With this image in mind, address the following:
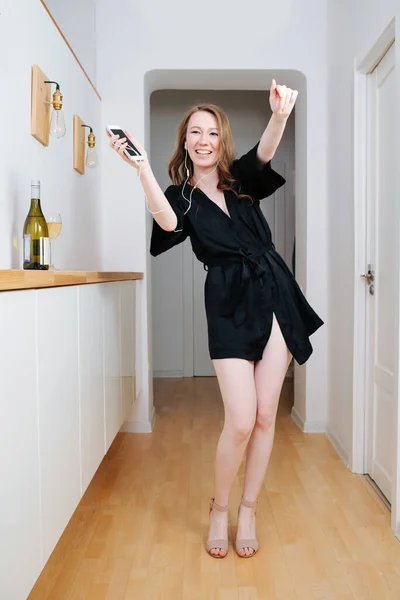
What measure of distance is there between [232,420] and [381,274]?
1.10 m

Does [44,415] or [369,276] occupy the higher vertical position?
[369,276]

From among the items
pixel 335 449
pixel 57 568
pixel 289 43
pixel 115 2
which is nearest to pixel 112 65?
pixel 115 2

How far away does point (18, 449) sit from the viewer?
1161mm

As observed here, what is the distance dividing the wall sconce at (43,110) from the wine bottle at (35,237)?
26cm

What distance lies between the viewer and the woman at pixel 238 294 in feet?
6.54

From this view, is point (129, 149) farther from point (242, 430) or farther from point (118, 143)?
point (242, 430)

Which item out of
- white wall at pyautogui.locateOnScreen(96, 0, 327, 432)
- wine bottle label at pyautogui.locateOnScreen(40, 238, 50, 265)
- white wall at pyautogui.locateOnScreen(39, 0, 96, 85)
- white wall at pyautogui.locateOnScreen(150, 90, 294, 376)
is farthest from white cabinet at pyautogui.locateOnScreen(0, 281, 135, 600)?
white wall at pyautogui.locateOnScreen(150, 90, 294, 376)

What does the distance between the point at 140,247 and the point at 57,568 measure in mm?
2120

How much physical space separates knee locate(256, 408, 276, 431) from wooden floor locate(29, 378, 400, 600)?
422mm

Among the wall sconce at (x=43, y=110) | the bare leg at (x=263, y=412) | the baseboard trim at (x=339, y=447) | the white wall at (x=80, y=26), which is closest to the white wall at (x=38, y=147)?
A: the wall sconce at (x=43, y=110)

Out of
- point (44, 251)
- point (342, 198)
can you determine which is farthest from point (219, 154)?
point (342, 198)

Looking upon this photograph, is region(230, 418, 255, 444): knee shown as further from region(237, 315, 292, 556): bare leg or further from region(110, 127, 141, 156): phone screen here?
region(110, 127, 141, 156): phone screen

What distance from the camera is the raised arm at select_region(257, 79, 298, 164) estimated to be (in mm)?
1726

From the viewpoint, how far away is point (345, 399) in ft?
10.4
